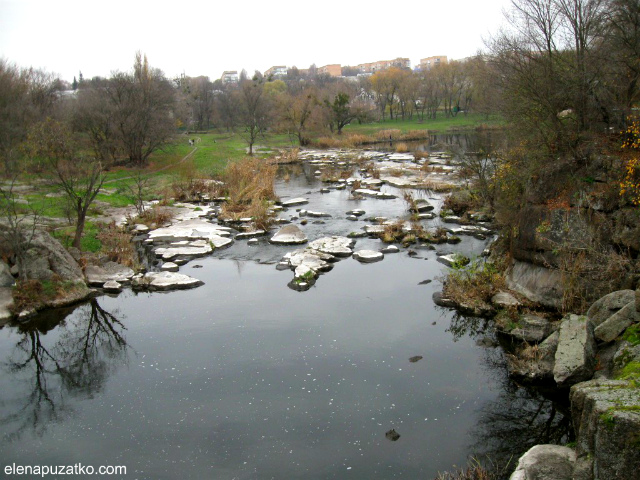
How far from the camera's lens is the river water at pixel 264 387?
8031 millimetres

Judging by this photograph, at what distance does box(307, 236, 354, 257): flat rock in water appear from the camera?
17.4m

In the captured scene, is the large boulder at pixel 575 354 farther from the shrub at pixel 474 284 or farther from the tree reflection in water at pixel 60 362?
the tree reflection in water at pixel 60 362

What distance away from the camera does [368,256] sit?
55.5 ft

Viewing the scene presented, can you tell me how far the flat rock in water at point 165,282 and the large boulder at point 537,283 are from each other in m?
8.88

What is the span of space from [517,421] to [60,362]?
943 centimetres

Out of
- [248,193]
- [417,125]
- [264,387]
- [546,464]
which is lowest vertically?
[264,387]

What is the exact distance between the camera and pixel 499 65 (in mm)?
16172

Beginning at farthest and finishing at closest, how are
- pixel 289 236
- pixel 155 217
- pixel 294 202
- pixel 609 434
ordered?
pixel 294 202, pixel 155 217, pixel 289 236, pixel 609 434

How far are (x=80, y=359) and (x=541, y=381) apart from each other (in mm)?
9681

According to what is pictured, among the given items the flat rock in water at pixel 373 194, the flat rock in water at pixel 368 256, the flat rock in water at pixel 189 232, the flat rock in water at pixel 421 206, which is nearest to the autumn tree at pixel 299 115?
the flat rock in water at pixel 373 194

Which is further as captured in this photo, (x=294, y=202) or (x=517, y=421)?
(x=294, y=202)

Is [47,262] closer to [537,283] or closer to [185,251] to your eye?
[185,251]

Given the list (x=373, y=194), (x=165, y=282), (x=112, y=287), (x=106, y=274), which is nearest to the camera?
(x=112, y=287)

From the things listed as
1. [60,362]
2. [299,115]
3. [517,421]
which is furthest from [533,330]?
[299,115]
